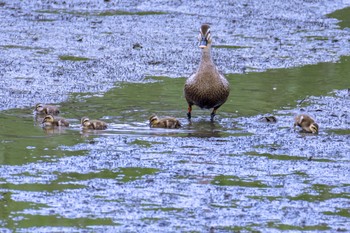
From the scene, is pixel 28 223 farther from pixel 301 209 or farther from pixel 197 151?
pixel 197 151

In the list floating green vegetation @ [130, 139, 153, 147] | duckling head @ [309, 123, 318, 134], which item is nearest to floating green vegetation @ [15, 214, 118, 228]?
floating green vegetation @ [130, 139, 153, 147]

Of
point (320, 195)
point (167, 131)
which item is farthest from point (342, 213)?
point (167, 131)

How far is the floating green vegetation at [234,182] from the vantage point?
→ 8.26m

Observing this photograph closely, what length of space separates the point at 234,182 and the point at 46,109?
12.5ft

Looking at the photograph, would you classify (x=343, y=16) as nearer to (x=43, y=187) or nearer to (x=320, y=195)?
(x=320, y=195)

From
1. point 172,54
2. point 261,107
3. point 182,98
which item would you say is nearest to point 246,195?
point 261,107

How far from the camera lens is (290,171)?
8.82 m

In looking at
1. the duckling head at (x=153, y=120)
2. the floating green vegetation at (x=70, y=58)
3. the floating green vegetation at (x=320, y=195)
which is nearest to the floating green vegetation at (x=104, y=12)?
the floating green vegetation at (x=70, y=58)

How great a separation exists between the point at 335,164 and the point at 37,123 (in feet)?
12.2

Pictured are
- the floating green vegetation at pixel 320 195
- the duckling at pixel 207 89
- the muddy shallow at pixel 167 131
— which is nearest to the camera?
the muddy shallow at pixel 167 131

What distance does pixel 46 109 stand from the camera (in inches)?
454

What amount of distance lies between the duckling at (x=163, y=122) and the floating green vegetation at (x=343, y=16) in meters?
10.2

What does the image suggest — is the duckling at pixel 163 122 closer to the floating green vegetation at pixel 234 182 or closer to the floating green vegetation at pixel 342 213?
the floating green vegetation at pixel 234 182

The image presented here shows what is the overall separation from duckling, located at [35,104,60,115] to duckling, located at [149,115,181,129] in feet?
3.96
